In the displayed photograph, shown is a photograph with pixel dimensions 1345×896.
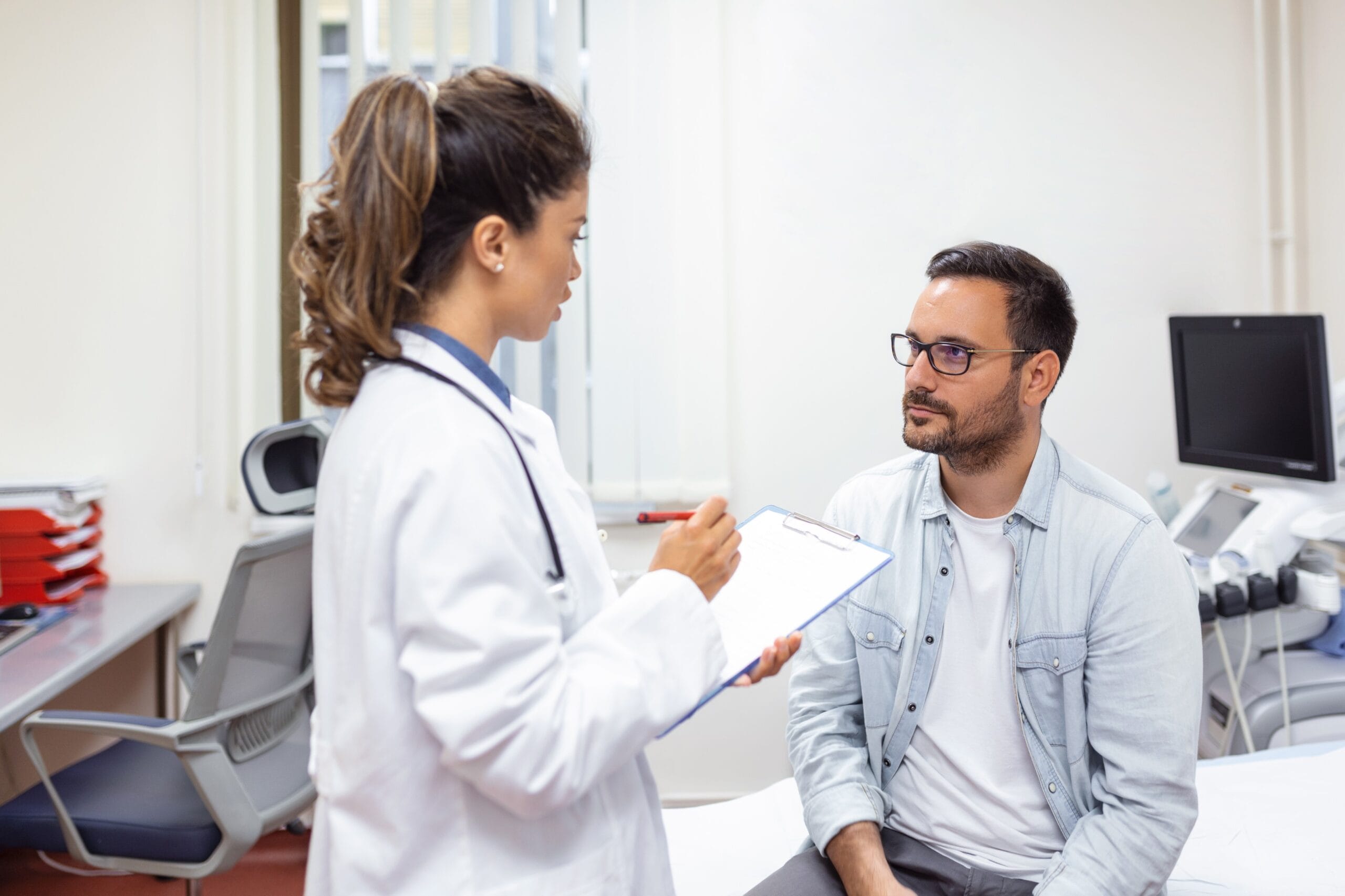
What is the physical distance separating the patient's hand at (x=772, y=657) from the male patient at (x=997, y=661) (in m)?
0.41

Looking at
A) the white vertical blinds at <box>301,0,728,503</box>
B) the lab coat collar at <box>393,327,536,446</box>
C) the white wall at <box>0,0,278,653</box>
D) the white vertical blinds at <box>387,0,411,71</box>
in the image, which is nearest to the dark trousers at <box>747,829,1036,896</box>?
the lab coat collar at <box>393,327,536,446</box>

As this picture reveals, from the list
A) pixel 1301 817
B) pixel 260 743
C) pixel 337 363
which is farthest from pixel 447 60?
pixel 1301 817

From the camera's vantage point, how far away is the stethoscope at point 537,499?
85 centimetres

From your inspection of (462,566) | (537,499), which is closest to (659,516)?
(537,499)

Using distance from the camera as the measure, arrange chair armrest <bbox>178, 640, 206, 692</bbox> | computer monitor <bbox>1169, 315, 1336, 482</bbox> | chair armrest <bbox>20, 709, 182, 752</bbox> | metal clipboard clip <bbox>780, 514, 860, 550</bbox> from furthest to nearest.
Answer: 1. chair armrest <bbox>178, 640, 206, 692</bbox>
2. computer monitor <bbox>1169, 315, 1336, 482</bbox>
3. chair armrest <bbox>20, 709, 182, 752</bbox>
4. metal clipboard clip <bbox>780, 514, 860, 550</bbox>

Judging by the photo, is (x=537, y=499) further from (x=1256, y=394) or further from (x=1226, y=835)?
(x=1256, y=394)

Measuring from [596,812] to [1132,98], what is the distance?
2.46 meters

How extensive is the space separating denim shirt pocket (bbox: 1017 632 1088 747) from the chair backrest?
49.0 inches

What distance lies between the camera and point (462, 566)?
0.76 metres

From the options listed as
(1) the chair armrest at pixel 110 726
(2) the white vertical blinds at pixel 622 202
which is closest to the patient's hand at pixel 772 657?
(1) the chair armrest at pixel 110 726

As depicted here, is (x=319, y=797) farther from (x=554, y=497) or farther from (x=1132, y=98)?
(x=1132, y=98)

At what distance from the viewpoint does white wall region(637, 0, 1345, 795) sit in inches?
101

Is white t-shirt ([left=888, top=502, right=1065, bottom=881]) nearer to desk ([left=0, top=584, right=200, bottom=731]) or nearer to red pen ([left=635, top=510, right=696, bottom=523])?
red pen ([left=635, top=510, right=696, bottom=523])

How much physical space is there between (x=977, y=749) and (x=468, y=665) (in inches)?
33.0
